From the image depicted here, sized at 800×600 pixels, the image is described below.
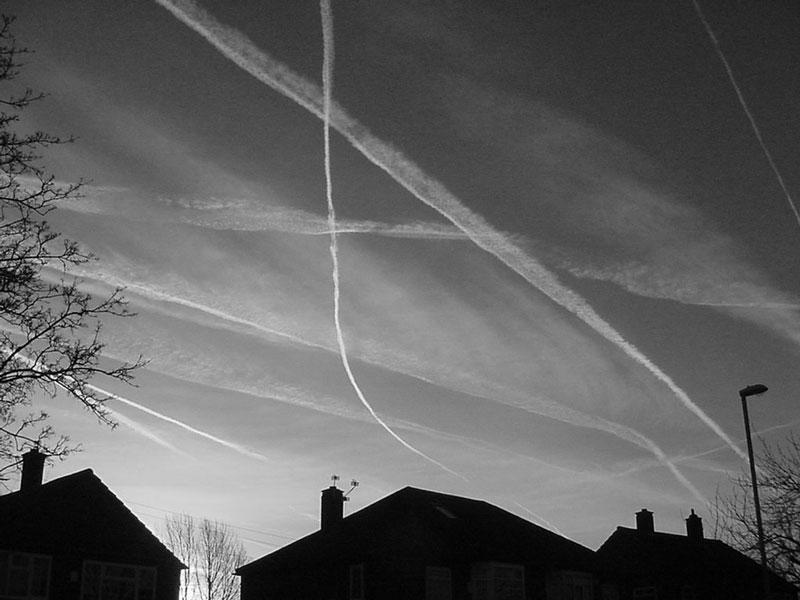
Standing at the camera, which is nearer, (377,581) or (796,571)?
(796,571)

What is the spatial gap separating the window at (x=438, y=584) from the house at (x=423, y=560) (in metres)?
0.03

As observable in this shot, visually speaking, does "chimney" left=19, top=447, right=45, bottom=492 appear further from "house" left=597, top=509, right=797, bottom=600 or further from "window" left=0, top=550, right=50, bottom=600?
"house" left=597, top=509, right=797, bottom=600

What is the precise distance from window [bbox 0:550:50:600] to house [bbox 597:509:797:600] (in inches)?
897

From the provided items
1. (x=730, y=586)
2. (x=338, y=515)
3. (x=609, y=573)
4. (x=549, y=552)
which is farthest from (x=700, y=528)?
(x=338, y=515)

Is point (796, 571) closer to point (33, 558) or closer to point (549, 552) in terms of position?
point (549, 552)

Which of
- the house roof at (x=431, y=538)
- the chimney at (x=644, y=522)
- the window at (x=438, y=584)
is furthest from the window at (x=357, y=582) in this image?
the chimney at (x=644, y=522)

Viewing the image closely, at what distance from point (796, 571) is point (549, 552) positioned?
11078 mm

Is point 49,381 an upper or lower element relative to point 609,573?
upper

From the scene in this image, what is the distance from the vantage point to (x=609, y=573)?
3678 centimetres

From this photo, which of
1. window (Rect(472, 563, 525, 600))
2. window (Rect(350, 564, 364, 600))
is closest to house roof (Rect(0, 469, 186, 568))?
window (Rect(350, 564, 364, 600))

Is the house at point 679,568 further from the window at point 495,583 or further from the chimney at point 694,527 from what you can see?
the window at point 495,583

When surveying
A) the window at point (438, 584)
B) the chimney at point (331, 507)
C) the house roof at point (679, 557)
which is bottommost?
the window at point (438, 584)

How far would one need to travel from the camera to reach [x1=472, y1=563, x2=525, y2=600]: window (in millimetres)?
31172

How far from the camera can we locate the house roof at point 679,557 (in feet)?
149
